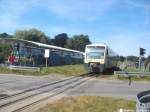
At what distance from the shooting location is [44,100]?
17.3 metres

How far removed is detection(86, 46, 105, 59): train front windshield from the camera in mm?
44259

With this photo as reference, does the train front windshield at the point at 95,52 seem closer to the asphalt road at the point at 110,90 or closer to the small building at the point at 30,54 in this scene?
the small building at the point at 30,54

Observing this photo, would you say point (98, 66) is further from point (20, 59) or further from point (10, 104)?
point (10, 104)

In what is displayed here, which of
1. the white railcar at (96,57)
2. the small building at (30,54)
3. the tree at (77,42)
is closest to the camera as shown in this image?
the white railcar at (96,57)

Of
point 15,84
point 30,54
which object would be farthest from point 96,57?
point 15,84

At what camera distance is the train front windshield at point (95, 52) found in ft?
145

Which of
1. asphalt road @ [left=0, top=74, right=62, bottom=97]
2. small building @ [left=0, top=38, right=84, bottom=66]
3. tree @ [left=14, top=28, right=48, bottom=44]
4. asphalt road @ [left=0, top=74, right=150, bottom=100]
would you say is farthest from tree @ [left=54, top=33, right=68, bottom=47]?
asphalt road @ [left=0, top=74, right=150, bottom=100]

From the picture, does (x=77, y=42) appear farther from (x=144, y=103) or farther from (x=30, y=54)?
(x=144, y=103)

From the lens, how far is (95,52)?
147ft

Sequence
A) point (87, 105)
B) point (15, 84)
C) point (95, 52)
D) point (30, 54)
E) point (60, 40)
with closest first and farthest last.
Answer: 1. point (87, 105)
2. point (15, 84)
3. point (95, 52)
4. point (30, 54)
5. point (60, 40)

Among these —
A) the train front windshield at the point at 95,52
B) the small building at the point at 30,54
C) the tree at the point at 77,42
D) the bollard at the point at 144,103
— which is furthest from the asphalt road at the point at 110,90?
the tree at the point at 77,42

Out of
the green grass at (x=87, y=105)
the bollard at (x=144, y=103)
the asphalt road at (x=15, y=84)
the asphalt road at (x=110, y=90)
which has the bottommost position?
the green grass at (x=87, y=105)

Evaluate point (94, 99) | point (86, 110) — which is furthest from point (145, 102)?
point (94, 99)

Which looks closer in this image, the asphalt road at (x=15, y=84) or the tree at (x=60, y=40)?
the asphalt road at (x=15, y=84)
